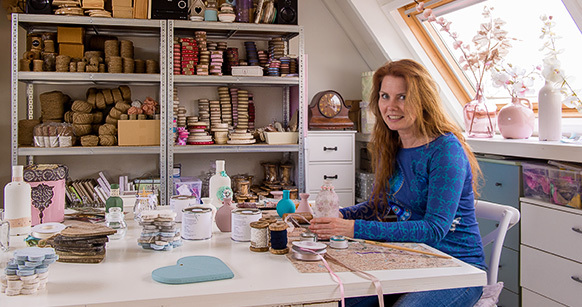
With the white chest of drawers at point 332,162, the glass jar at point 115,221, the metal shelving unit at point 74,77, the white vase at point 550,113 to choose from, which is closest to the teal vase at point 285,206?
the glass jar at point 115,221

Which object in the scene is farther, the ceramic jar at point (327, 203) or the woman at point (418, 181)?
the ceramic jar at point (327, 203)

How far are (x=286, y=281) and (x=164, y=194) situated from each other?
2.60 metres

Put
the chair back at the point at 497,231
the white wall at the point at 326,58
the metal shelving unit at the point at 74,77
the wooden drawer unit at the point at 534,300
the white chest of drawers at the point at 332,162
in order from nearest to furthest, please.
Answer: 1. the chair back at the point at 497,231
2. the wooden drawer unit at the point at 534,300
3. the metal shelving unit at the point at 74,77
4. the white chest of drawers at the point at 332,162
5. the white wall at the point at 326,58

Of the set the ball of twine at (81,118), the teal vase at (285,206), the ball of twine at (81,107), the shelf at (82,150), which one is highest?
the ball of twine at (81,107)

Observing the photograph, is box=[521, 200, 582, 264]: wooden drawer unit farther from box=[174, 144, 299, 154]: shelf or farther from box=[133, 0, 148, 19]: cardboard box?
box=[133, 0, 148, 19]: cardboard box

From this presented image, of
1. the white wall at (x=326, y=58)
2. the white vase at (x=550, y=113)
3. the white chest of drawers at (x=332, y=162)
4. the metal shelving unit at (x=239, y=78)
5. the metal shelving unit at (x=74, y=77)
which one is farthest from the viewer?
the white wall at (x=326, y=58)

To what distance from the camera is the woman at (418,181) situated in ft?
5.63

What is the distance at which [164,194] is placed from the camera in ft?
12.3

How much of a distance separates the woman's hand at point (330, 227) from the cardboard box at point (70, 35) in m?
2.78

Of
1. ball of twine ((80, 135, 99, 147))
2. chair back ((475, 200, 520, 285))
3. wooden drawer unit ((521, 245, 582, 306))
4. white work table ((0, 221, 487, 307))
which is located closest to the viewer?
white work table ((0, 221, 487, 307))

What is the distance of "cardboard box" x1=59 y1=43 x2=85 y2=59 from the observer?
3.71 metres

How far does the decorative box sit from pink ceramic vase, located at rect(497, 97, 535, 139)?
245cm

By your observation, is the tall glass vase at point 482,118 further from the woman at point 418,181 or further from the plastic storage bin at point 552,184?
the woman at point 418,181

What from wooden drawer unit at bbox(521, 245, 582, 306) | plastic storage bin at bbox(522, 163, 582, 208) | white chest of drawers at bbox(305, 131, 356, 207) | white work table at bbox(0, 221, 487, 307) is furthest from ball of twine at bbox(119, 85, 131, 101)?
wooden drawer unit at bbox(521, 245, 582, 306)
